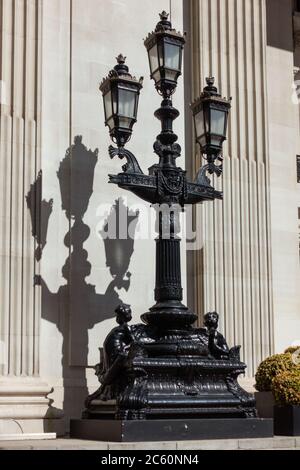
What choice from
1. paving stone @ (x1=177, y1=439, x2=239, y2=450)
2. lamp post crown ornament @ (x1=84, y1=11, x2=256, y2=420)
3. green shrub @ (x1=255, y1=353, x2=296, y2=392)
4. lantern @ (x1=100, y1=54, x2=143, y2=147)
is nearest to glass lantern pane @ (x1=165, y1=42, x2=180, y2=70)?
lamp post crown ornament @ (x1=84, y1=11, x2=256, y2=420)

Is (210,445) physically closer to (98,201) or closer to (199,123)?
(199,123)

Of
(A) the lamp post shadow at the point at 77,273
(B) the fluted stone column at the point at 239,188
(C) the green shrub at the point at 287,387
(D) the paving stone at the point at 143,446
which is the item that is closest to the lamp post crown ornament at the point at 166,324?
(D) the paving stone at the point at 143,446

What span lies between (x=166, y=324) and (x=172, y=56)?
12.7 ft

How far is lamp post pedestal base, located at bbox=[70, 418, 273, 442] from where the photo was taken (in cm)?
1110

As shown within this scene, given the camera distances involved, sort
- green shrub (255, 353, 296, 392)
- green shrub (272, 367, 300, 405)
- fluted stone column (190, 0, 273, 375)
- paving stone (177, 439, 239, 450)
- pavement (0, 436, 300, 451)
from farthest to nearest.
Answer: fluted stone column (190, 0, 273, 375) < green shrub (255, 353, 296, 392) < green shrub (272, 367, 300, 405) < paving stone (177, 439, 239, 450) < pavement (0, 436, 300, 451)

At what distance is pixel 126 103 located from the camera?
12430 mm

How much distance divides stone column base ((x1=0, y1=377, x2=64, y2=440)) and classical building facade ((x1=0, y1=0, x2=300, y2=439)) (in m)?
0.02

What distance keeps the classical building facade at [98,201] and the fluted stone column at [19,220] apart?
20mm

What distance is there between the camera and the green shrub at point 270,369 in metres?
13.8

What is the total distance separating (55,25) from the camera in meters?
14.8

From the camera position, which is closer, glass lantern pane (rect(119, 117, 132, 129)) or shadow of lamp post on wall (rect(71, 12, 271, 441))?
shadow of lamp post on wall (rect(71, 12, 271, 441))

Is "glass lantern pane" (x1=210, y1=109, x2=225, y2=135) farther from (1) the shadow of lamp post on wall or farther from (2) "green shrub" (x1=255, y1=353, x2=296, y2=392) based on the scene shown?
(2) "green shrub" (x1=255, y1=353, x2=296, y2=392)

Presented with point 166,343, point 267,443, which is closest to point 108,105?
point 166,343

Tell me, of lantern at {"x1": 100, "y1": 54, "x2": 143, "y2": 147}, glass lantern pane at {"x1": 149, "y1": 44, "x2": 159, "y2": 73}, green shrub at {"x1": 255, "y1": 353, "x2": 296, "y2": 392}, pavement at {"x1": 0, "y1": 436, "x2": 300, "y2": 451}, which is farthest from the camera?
green shrub at {"x1": 255, "y1": 353, "x2": 296, "y2": 392}
